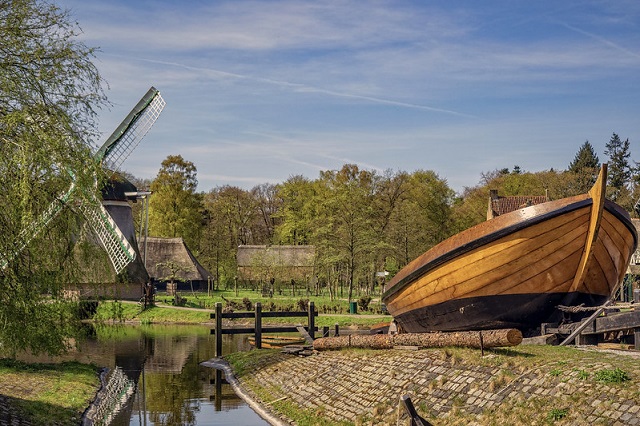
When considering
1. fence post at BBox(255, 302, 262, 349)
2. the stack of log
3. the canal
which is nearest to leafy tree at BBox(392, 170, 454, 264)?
the canal

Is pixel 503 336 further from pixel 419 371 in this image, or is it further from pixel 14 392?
pixel 14 392

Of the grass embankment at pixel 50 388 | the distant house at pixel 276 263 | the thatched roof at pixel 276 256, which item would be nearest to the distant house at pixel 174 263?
the distant house at pixel 276 263

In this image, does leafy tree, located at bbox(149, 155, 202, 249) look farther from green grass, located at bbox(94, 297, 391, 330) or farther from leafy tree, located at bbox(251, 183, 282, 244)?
green grass, located at bbox(94, 297, 391, 330)

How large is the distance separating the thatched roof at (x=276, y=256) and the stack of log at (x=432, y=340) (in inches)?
1942

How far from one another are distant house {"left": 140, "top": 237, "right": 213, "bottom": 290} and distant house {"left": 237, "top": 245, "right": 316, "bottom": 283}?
15.6ft

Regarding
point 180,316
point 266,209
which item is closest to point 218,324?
point 180,316

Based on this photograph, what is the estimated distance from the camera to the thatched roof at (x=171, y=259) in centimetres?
7162

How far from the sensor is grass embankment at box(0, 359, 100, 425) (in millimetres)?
17109

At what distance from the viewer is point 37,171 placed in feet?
44.8

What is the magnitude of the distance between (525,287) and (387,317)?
2775 cm

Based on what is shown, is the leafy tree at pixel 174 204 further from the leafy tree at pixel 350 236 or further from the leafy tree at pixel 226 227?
the leafy tree at pixel 350 236

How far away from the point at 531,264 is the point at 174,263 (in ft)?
A: 181

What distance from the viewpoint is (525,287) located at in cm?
1836

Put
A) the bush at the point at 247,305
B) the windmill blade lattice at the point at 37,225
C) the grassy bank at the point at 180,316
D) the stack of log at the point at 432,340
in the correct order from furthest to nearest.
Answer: the bush at the point at 247,305 < the grassy bank at the point at 180,316 < the stack of log at the point at 432,340 < the windmill blade lattice at the point at 37,225
